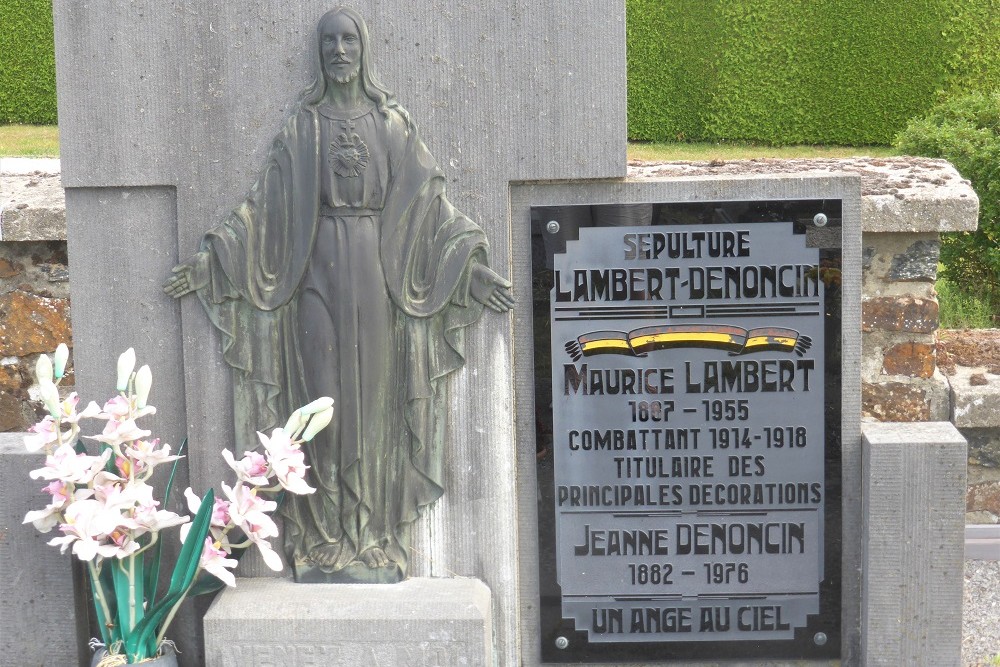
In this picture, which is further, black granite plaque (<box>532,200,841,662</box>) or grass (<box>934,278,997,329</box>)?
grass (<box>934,278,997,329</box>)

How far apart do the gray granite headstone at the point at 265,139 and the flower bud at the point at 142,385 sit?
1.04ft

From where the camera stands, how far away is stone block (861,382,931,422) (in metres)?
4.29

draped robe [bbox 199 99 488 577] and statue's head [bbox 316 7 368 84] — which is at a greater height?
statue's head [bbox 316 7 368 84]

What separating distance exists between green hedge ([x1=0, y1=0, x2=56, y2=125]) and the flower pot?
8.67m

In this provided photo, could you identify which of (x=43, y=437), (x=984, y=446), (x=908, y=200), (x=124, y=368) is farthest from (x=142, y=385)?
(x=984, y=446)

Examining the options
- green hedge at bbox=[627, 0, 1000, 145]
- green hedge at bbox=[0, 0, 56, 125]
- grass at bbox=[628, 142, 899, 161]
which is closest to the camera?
grass at bbox=[628, 142, 899, 161]

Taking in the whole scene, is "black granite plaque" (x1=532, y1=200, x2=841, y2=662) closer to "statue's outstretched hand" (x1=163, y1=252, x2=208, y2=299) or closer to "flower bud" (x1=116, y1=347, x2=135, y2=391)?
"statue's outstretched hand" (x1=163, y1=252, x2=208, y2=299)

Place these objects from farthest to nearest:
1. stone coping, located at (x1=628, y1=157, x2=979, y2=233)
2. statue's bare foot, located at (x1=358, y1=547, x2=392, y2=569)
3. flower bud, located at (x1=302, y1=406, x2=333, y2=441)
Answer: stone coping, located at (x1=628, y1=157, x2=979, y2=233) < statue's bare foot, located at (x1=358, y1=547, x2=392, y2=569) < flower bud, located at (x1=302, y1=406, x2=333, y2=441)

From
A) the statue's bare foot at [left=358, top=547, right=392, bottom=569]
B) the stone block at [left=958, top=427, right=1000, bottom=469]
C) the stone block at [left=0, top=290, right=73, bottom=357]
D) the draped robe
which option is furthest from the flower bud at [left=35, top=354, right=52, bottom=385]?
the stone block at [left=958, top=427, right=1000, bottom=469]

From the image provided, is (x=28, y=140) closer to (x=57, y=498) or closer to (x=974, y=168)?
(x=974, y=168)

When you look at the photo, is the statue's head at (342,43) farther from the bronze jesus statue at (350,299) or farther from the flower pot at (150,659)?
the flower pot at (150,659)

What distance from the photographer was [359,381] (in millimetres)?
3498

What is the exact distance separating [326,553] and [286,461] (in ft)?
1.58

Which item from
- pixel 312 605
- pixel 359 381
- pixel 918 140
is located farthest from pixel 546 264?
pixel 918 140
